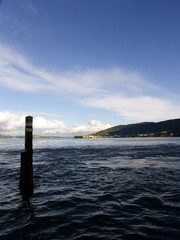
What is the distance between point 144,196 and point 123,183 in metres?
3.02

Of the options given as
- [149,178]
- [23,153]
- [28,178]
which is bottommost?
[149,178]

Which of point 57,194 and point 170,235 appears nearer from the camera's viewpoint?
point 170,235

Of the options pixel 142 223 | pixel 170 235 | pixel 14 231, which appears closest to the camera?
pixel 170 235

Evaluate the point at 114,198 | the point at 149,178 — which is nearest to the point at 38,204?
the point at 114,198

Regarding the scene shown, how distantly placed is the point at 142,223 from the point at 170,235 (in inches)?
46.3

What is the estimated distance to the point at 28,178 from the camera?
37.6ft

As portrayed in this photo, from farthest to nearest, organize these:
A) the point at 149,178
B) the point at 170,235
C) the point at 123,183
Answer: the point at 149,178 < the point at 123,183 < the point at 170,235

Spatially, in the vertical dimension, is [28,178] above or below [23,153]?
below

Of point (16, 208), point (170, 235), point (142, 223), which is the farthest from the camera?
point (16, 208)

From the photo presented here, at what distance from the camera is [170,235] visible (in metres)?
6.40

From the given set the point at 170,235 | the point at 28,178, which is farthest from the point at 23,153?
the point at 170,235

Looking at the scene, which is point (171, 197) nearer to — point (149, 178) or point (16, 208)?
point (149, 178)

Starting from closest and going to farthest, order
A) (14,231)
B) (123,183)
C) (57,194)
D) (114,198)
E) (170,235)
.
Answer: (170,235) < (14,231) < (114,198) < (57,194) < (123,183)

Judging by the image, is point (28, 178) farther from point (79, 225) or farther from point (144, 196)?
point (144, 196)
